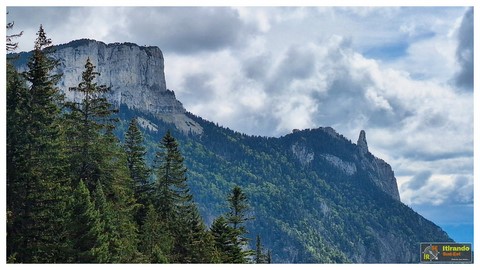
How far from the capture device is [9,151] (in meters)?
44.3

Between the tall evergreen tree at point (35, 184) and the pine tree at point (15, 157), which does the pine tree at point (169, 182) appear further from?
the pine tree at point (15, 157)

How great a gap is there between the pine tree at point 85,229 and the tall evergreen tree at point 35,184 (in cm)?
62

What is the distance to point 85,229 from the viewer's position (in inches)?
1799

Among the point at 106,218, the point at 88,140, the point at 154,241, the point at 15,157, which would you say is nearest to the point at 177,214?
the point at 154,241

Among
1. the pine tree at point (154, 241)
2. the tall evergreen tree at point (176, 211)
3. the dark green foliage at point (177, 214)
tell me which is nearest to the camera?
the pine tree at point (154, 241)

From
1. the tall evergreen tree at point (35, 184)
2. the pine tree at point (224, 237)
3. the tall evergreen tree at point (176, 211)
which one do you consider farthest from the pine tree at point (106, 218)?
the pine tree at point (224, 237)

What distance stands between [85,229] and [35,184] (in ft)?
13.3

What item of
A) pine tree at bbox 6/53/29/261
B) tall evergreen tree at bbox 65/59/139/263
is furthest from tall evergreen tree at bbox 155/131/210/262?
pine tree at bbox 6/53/29/261

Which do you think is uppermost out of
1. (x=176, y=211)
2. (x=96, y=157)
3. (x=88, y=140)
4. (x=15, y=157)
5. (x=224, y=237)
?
(x=88, y=140)

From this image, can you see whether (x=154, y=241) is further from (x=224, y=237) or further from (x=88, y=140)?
(x=224, y=237)

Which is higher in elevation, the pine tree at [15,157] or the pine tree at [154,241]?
the pine tree at [15,157]

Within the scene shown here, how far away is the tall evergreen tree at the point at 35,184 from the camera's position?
144ft
